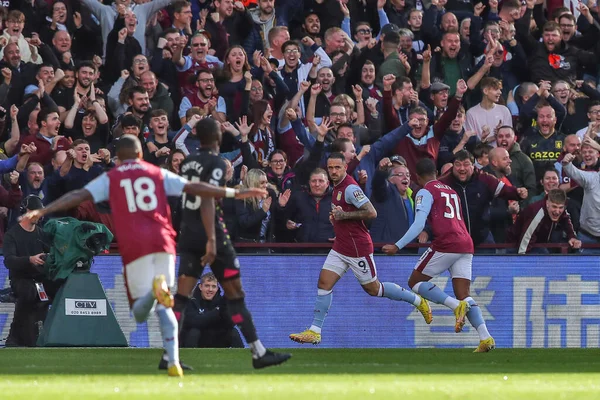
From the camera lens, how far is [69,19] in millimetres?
20844

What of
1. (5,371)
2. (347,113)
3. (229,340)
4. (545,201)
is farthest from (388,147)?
(5,371)

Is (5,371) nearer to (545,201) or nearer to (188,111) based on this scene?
(188,111)

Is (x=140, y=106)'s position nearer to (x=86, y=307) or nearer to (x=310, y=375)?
(x=86, y=307)

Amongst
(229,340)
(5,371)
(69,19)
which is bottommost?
(229,340)

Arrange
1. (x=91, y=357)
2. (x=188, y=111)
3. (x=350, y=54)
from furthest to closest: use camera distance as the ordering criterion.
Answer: (x=350, y=54), (x=188, y=111), (x=91, y=357)

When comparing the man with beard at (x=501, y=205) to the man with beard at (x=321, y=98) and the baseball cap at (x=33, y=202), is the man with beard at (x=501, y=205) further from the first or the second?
the baseball cap at (x=33, y=202)

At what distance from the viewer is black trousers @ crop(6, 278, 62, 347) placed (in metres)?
16.6

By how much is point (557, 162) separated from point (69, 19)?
813 cm

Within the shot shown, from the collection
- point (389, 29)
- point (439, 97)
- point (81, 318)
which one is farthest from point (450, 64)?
point (81, 318)

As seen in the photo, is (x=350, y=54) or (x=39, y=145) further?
(x=350, y=54)

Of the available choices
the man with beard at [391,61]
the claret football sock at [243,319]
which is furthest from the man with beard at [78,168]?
the claret football sock at [243,319]

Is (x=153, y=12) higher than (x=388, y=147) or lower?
higher

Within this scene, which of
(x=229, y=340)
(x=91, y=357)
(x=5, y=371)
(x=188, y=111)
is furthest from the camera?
(x=188, y=111)

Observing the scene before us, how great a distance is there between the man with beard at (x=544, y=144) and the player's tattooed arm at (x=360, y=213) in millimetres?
5151
